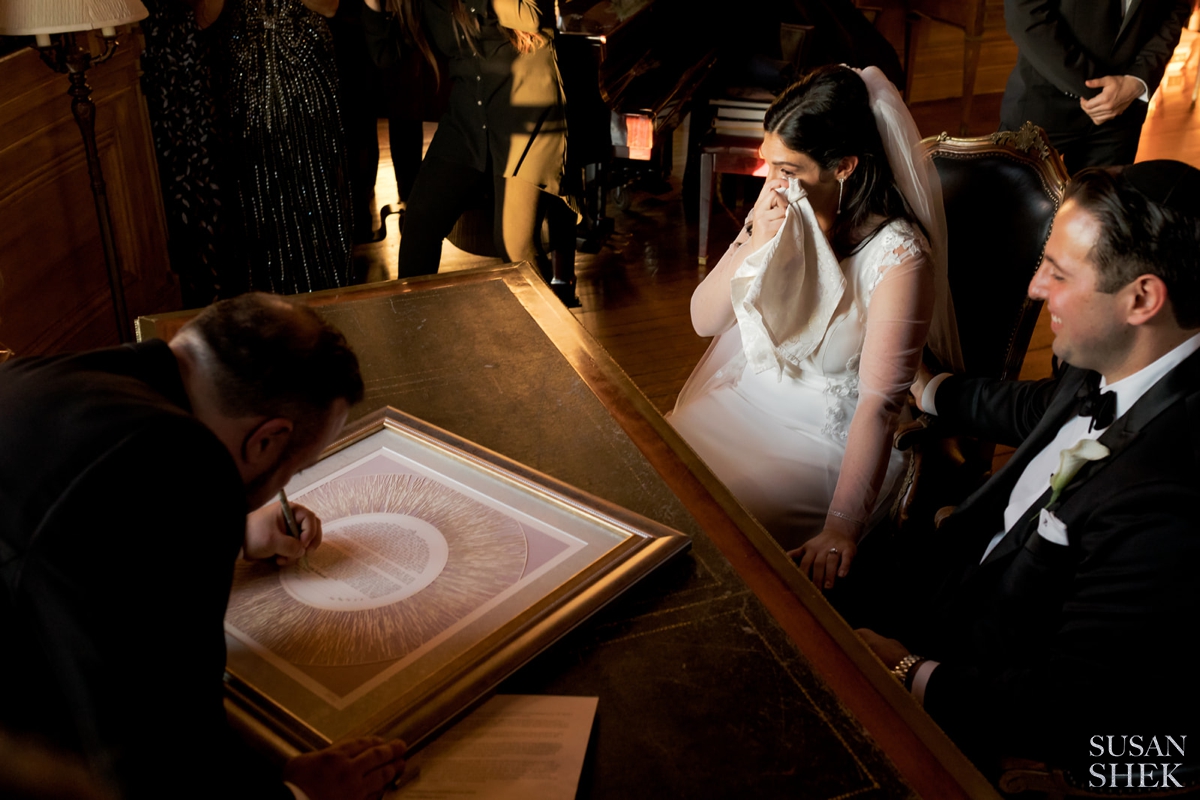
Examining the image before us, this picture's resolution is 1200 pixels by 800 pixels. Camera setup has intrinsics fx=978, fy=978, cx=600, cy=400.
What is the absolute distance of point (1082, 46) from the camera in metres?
3.27

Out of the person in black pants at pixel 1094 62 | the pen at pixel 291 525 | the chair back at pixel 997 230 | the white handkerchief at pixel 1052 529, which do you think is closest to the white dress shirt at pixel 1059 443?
the white handkerchief at pixel 1052 529

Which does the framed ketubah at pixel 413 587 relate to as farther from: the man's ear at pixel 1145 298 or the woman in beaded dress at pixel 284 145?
the woman in beaded dress at pixel 284 145

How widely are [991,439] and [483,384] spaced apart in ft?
3.47

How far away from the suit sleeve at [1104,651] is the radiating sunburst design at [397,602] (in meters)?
0.69

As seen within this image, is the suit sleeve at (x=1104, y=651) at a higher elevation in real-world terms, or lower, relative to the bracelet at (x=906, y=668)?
higher

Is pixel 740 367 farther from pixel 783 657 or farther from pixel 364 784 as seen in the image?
pixel 364 784

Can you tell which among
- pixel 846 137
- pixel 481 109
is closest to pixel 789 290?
pixel 846 137

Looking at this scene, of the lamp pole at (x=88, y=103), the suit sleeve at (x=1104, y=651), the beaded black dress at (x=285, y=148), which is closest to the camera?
the suit sleeve at (x=1104, y=651)

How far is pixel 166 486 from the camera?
0.84 m

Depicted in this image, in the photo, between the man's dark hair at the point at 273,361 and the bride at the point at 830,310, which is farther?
the bride at the point at 830,310

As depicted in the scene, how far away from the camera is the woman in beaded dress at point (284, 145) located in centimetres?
332

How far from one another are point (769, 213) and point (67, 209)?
2303 millimetres

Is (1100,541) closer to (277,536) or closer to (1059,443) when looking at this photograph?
(1059,443)

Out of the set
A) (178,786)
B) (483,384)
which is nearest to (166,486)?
(178,786)
